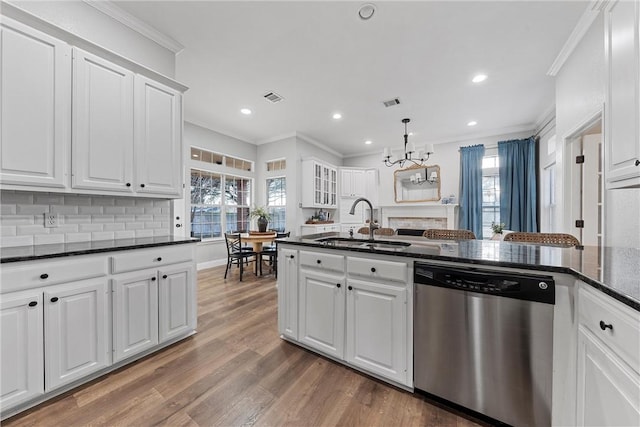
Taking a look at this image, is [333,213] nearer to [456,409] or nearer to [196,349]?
[196,349]

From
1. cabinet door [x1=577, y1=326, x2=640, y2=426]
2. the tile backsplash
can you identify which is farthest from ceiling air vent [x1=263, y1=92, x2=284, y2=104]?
cabinet door [x1=577, y1=326, x2=640, y2=426]

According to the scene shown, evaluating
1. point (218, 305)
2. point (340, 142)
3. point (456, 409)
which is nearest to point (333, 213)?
point (340, 142)

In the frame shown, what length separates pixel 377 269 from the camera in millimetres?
1658

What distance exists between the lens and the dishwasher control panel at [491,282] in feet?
3.89

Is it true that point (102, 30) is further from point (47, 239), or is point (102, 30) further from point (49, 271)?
point (49, 271)

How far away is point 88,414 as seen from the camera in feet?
4.68

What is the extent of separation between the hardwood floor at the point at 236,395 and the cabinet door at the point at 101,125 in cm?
148

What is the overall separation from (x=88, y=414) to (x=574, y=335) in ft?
8.65

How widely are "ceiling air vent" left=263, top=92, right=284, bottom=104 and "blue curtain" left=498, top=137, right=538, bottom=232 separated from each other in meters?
4.80

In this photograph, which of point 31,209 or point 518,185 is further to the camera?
point 518,185

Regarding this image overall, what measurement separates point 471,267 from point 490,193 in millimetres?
5370

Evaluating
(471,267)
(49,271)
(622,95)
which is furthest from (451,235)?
(49,271)

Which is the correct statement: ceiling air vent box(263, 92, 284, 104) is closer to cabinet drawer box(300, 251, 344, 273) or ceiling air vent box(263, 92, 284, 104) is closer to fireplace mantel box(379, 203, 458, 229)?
cabinet drawer box(300, 251, 344, 273)

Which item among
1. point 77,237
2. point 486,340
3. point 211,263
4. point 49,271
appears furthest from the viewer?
point 211,263
